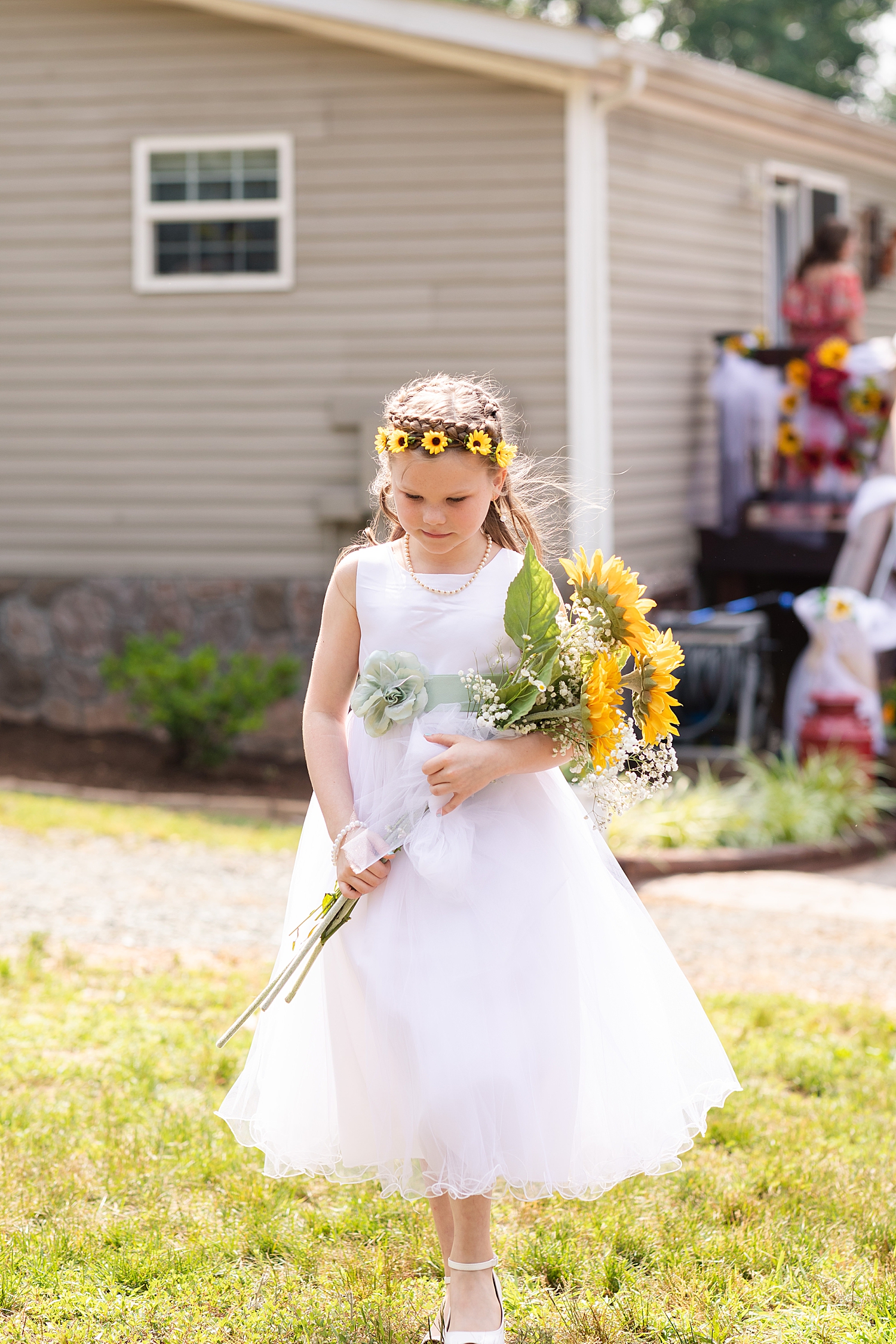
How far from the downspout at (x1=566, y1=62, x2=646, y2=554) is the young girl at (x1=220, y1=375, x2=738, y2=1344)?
5676 millimetres

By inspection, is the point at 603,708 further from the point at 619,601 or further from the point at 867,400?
the point at 867,400

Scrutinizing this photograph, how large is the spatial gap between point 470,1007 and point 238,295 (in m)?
7.18

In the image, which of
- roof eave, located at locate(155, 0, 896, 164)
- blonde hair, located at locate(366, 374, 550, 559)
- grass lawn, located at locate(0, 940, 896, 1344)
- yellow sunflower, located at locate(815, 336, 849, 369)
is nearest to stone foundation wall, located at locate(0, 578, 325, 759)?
roof eave, located at locate(155, 0, 896, 164)

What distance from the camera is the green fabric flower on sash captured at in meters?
2.44

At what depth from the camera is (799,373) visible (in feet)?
29.5

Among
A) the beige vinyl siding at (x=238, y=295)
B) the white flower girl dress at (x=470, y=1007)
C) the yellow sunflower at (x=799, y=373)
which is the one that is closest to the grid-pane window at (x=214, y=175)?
the beige vinyl siding at (x=238, y=295)

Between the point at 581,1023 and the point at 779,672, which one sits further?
the point at 779,672

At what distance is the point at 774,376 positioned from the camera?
905 centimetres

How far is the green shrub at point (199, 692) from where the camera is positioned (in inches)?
311

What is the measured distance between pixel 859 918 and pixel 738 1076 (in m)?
2.07

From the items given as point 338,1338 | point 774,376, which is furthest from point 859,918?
point 774,376

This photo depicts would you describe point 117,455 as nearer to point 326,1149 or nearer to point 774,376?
point 774,376

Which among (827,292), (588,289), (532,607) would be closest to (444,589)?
(532,607)

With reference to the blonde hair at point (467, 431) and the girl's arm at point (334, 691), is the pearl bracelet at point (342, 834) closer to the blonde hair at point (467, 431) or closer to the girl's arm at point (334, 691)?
the girl's arm at point (334, 691)
